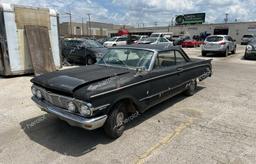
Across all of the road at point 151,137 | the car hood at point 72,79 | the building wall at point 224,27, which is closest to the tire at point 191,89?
the road at point 151,137

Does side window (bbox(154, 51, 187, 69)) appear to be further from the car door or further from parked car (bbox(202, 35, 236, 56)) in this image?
parked car (bbox(202, 35, 236, 56))

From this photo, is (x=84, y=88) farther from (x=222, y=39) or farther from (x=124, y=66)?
(x=222, y=39)

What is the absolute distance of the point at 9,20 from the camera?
8.61 metres

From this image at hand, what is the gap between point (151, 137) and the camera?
4.03 meters

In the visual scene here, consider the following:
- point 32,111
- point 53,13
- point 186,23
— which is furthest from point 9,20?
point 186,23

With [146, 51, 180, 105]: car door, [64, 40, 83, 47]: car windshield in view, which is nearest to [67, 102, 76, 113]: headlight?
[146, 51, 180, 105]: car door

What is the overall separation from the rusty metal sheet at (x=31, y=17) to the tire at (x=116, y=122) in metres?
6.99

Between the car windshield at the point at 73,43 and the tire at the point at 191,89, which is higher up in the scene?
the car windshield at the point at 73,43

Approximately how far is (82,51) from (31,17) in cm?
370

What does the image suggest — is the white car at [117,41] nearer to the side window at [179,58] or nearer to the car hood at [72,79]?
the side window at [179,58]

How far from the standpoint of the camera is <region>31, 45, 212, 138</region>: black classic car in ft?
11.2

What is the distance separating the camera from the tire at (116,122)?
3.75m

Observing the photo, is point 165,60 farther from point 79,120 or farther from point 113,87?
point 79,120

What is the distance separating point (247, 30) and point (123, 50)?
4670 centimetres
